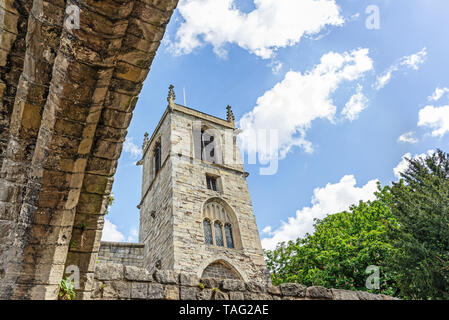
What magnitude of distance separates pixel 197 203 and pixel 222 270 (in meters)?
3.31

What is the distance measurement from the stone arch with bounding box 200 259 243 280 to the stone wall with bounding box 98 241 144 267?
3.82 metres

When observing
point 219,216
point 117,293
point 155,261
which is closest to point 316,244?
point 219,216

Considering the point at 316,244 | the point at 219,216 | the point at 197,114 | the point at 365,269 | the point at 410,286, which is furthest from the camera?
the point at 197,114

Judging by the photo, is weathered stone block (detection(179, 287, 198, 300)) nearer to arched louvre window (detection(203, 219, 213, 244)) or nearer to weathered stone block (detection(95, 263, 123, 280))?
weathered stone block (detection(95, 263, 123, 280))

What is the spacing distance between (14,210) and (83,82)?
1308 mm

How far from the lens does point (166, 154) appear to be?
17344 millimetres

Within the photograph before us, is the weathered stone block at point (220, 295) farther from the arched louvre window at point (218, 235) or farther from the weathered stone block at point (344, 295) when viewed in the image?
the arched louvre window at point (218, 235)

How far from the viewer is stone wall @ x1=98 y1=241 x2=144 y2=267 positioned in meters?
13.3

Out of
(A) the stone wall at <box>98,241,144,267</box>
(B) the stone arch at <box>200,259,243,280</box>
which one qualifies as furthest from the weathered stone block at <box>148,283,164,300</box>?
(A) the stone wall at <box>98,241,144,267</box>

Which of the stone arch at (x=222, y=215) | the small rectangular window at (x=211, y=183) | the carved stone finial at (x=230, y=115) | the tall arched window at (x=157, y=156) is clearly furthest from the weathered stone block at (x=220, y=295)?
the carved stone finial at (x=230, y=115)

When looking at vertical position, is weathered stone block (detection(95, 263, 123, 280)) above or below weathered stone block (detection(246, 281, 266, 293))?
above

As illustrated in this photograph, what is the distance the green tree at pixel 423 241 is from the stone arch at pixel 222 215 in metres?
6.60

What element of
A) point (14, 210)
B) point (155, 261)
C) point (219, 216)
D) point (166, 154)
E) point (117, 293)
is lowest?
point (117, 293)
